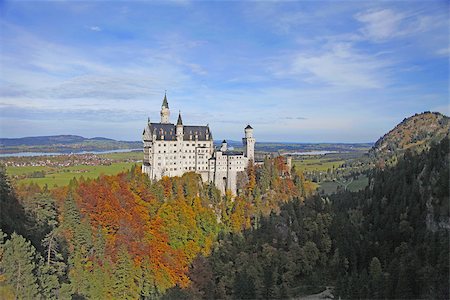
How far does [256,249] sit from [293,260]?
21.4ft

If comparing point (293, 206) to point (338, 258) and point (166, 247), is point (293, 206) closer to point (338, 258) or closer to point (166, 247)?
point (338, 258)

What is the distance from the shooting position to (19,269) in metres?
28.8

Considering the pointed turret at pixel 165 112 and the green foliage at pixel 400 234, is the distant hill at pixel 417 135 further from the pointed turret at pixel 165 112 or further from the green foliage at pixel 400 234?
the pointed turret at pixel 165 112

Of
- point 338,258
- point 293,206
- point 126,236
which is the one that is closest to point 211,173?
point 293,206

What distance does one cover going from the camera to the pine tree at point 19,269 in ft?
92.1

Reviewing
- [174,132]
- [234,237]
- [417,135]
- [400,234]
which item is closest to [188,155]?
[174,132]

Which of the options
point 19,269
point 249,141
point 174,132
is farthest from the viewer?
point 249,141

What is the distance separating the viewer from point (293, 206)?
75.8 metres

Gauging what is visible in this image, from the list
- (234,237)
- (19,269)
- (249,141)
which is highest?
(249,141)

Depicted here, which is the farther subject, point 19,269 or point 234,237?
point 234,237

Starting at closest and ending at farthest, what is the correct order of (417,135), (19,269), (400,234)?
1. (19,269)
2. (400,234)
3. (417,135)

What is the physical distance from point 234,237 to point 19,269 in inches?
1688

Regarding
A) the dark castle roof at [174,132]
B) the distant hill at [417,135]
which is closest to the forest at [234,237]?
the dark castle roof at [174,132]

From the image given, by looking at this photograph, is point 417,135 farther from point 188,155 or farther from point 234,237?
point 234,237
